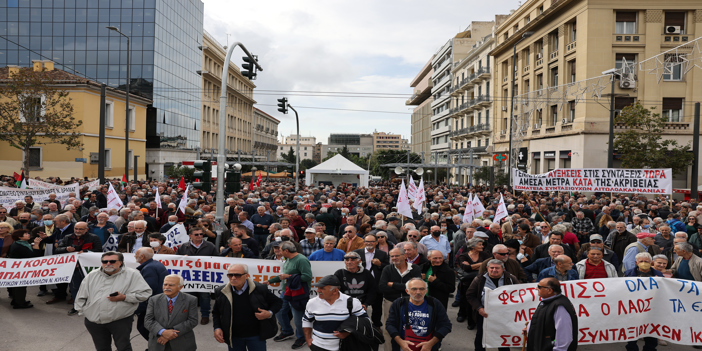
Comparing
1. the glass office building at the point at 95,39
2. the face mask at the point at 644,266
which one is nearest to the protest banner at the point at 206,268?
the face mask at the point at 644,266

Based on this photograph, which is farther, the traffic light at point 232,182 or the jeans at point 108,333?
the traffic light at point 232,182

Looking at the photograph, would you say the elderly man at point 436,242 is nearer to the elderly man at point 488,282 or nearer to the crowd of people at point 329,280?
the crowd of people at point 329,280

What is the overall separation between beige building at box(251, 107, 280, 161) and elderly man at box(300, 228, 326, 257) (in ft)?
257

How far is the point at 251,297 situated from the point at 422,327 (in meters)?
1.90

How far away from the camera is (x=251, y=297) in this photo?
5.38 metres

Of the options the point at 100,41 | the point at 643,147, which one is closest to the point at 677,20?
the point at 643,147

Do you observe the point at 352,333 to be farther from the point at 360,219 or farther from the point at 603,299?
the point at 360,219

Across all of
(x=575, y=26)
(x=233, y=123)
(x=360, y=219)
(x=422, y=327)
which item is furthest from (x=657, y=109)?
(x=233, y=123)

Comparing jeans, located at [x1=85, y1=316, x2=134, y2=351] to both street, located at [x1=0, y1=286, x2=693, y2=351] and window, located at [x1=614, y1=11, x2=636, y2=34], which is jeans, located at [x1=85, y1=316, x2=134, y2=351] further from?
window, located at [x1=614, y1=11, x2=636, y2=34]

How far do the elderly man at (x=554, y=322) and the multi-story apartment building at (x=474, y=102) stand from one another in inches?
1785

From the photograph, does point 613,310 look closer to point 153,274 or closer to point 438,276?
point 438,276

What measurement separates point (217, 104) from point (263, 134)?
31.9 meters

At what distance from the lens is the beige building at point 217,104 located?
6452 centimetres

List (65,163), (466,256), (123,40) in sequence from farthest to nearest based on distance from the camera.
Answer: (123,40), (65,163), (466,256)
